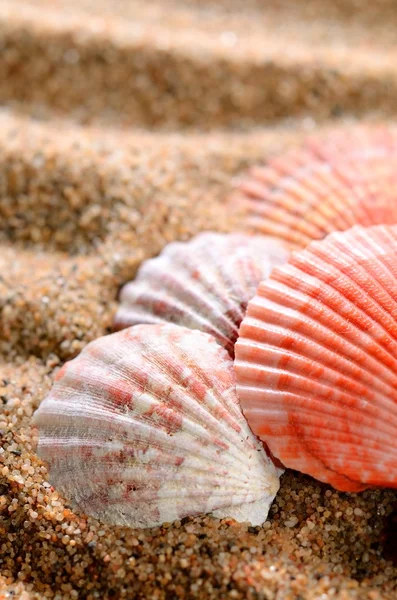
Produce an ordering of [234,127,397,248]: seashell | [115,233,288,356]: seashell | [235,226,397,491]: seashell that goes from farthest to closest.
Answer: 1. [234,127,397,248]: seashell
2. [115,233,288,356]: seashell
3. [235,226,397,491]: seashell

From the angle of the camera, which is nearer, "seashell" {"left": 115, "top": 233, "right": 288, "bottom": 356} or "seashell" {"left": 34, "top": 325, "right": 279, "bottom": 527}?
"seashell" {"left": 34, "top": 325, "right": 279, "bottom": 527}

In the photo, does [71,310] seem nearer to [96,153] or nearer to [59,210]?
[59,210]

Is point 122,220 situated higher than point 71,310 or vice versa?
point 122,220

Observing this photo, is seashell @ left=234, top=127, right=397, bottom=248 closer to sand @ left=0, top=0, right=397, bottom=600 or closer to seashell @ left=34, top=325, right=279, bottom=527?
sand @ left=0, top=0, right=397, bottom=600

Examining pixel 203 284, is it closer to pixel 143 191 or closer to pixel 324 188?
pixel 143 191

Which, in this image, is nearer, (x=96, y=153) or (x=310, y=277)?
(x=310, y=277)

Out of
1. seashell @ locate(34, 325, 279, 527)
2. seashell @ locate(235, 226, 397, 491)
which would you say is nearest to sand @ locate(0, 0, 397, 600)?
seashell @ locate(34, 325, 279, 527)

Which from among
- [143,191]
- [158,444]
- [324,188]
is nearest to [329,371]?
[158,444]

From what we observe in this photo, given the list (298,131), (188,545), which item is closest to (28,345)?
(188,545)
